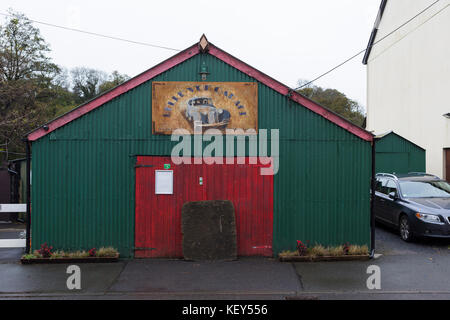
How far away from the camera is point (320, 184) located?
8516mm

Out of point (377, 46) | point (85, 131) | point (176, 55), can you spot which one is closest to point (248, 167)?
point (176, 55)

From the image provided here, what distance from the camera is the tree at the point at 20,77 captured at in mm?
20516

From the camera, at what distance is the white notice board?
27.6 ft

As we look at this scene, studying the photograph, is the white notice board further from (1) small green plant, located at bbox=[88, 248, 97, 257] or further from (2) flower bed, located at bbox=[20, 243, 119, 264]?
(1) small green plant, located at bbox=[88, 248, 97, 257]

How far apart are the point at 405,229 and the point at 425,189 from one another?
4.89 ft

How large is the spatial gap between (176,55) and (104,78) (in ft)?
153

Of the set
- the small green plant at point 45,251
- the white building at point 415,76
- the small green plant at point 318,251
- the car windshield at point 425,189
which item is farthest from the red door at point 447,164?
the small green plant at point 45,251

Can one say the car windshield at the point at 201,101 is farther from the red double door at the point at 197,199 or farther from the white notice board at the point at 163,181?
the white notice board at the point at 163,181

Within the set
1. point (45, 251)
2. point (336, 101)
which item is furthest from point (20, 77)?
point (336, 101)

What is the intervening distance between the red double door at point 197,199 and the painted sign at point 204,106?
90 cm

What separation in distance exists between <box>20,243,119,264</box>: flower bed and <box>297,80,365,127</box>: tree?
36.6 m

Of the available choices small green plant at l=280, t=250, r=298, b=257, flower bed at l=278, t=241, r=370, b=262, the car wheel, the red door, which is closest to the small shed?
the red door

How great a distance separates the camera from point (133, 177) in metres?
8.39
